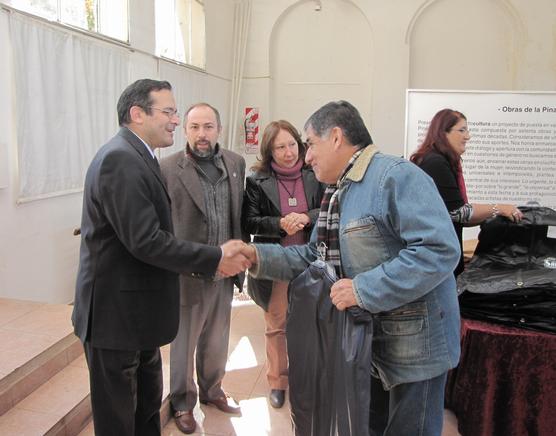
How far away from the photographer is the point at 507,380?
218 cm

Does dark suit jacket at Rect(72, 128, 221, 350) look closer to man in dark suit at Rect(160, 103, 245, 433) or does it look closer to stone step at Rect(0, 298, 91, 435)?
man in dark suit at Rect(160, 103, 245, 433)

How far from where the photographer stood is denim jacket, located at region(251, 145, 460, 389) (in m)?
1.27

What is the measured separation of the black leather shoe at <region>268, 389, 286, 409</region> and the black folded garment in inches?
42.3

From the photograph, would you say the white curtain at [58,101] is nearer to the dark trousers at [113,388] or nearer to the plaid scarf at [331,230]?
the dark trousers at [113,388]

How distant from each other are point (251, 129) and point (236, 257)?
6.08 m

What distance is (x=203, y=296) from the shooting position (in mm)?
2369

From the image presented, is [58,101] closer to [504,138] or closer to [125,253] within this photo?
[125,253]

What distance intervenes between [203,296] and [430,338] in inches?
49.7

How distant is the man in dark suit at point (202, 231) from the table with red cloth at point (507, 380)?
3.81 feet

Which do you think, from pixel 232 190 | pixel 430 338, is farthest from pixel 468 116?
pixel 430 338

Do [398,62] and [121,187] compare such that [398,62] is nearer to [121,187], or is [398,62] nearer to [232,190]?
[232,190]

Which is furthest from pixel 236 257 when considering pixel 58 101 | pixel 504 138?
pixel 504 138

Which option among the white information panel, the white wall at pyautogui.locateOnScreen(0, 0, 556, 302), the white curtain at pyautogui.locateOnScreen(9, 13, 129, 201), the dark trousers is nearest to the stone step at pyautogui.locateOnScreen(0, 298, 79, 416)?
the dark trousers

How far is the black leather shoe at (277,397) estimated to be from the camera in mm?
2629
